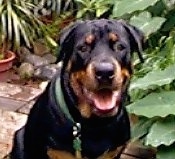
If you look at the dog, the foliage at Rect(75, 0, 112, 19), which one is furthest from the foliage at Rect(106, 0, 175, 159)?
the foliage at Rect(75, 0, 112, 19)

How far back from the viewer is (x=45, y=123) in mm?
3613

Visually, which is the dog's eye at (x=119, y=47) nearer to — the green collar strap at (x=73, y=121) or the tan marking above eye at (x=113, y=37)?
the tan marking above eye at (x=113, y=37)

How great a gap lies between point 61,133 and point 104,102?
314 millimetres

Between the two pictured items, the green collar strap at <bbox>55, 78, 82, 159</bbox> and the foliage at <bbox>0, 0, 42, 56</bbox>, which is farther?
the foliage at <bbox>0, 0, 42, 56</bbox>

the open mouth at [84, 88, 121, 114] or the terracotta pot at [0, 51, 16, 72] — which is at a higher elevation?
the open mouth at [84, 88, 121, 114]

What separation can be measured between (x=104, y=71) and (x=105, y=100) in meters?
0.20

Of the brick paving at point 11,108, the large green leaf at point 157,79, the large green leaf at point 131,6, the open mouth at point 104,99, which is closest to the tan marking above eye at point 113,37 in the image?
the open mouth at point 104,99

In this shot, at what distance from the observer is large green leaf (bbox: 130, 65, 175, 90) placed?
3.92 meters

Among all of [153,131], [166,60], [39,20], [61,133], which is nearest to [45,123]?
[61,133]

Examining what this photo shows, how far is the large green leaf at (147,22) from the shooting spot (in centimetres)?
455

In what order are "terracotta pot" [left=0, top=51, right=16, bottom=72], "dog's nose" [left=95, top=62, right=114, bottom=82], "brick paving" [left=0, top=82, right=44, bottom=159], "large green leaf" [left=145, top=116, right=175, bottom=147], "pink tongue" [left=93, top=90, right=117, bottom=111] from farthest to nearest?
"terracotta pot" [left=0, top=51, right=16, bottom=72], "brick paving" [left=0, top=82, right=44, bottom=159], "large green leaf" [left=145, top=116, right=175, bottom=147], "pink tongue" [left=93, top=90, right=117, bottom=111], "dog's nose" [left=95, top=62, right=114, bottom=82]

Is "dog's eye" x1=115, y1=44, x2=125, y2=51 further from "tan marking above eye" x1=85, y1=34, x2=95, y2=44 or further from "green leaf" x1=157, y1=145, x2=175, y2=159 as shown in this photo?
"green leaf" x1=157, y1=145, x2=175, y2=159

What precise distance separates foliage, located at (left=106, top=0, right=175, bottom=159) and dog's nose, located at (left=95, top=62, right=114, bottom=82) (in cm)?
56

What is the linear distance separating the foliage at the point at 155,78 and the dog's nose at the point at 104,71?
56cm
